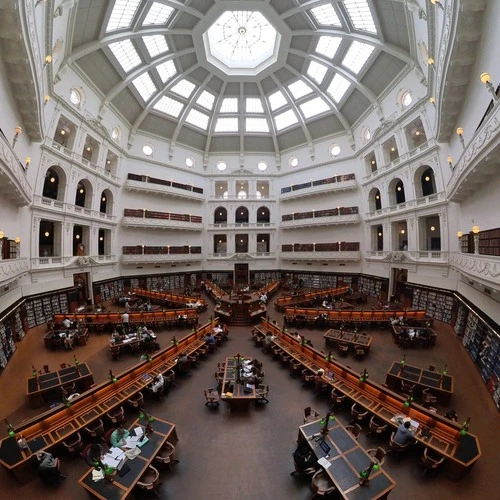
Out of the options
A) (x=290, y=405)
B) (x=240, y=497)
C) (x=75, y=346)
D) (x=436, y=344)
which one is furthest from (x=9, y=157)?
(x=436, y=344)

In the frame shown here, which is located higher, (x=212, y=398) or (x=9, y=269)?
(x=9, y=269)

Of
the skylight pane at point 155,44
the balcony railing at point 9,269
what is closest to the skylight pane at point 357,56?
the skylight pane at point 155,44

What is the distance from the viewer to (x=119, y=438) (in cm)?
621

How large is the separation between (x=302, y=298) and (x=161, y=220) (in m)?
16.6

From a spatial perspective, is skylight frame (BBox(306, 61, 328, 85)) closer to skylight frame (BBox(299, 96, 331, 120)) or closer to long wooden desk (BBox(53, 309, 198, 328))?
skylight frame (BBox(299, 96, 331, 120))

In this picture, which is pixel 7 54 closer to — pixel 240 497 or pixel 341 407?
pixel 240 497

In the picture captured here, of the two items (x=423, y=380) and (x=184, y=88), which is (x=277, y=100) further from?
(x=423, y=380)

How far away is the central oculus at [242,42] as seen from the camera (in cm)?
2152

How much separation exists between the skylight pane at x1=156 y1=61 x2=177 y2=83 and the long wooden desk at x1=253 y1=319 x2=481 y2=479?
25.9 meters

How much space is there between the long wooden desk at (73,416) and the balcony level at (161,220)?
17339 mm

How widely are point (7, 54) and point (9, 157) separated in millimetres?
4145

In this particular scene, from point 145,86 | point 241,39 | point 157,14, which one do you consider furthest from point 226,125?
point 157,14

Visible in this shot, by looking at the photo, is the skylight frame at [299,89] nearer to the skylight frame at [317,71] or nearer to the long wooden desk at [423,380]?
the skylight frame at [317,71]

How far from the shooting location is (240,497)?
5.56 m
